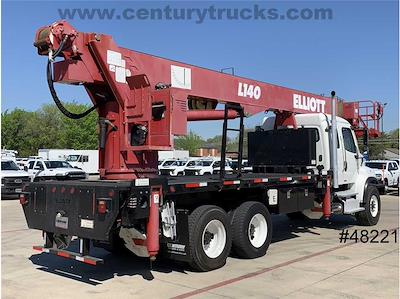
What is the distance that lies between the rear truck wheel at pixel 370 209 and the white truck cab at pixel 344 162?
2 cm

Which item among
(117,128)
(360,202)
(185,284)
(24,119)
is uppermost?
(24,119)

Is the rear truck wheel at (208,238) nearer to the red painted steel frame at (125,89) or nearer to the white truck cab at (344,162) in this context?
the red painted steel frame at (125,89)

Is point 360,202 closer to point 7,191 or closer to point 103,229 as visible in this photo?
point 103,229

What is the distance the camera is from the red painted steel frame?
274 inches

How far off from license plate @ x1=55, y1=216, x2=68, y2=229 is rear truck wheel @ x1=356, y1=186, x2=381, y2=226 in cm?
774

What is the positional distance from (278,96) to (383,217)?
241 inches

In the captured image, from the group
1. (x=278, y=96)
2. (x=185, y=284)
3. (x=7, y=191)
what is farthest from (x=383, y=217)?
(x=7, y=191)

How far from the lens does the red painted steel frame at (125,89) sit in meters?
6.96

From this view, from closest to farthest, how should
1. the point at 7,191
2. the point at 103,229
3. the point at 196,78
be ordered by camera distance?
the point at 103,229, the point at 196,78, the point at 7,191

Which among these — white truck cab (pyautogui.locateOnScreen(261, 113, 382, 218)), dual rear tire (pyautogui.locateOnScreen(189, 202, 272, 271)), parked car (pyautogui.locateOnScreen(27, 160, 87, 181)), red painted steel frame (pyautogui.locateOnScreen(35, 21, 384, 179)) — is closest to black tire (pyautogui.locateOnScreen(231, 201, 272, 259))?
dual rear tire (pyautogui.locateOnScreen(189, 202, 272, 271))

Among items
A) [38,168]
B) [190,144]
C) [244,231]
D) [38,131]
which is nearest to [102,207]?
[244,231]

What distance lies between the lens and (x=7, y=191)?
21.4 metres

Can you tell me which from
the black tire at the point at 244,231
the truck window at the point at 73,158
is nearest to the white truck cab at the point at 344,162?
the black tire at the point at 244,231

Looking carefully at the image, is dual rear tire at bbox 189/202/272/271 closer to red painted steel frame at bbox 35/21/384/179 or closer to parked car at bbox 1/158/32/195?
red painted steel frame at bbox 35/21/384/179
